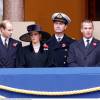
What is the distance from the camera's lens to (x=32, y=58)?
5.39 metres

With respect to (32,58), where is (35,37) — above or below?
above

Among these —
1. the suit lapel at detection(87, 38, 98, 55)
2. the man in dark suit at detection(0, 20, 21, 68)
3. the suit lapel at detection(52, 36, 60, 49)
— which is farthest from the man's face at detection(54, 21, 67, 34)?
the man in dark suit at detection(0, 20, 21, 68)

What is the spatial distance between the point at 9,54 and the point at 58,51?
0.54m

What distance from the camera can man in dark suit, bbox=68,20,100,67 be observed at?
5.29 meters

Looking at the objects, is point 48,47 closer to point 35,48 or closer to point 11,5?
point 35,48

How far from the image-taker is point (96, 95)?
4.52 metres

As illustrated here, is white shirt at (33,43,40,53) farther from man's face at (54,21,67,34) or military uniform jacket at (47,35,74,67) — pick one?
man's face at (54,21,67,34)

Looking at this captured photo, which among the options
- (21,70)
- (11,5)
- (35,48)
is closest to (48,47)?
(35,48)

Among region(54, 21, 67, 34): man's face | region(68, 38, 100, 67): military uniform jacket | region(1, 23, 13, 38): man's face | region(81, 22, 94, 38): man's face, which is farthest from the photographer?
region(1, 23, 13, 38): man's face

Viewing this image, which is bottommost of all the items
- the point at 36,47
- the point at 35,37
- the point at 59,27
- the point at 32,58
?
the point at 32,58

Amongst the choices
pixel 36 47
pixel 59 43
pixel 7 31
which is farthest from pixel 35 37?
pixel 7 31

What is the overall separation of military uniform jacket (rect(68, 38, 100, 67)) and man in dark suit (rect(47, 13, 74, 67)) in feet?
0.49

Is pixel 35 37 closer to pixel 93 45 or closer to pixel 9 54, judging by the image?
pixel 9 54

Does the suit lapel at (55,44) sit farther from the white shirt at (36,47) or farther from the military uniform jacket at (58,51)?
the white shirt at (36,47)
